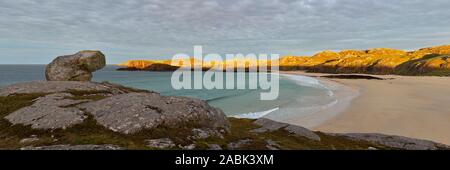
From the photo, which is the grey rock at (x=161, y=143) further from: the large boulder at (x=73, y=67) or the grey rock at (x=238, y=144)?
the large boulder at (x=73, y=67)

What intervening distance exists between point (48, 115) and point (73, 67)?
43.6ft

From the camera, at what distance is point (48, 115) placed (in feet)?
43.6

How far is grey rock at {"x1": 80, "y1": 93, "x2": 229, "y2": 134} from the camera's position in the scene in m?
12.8

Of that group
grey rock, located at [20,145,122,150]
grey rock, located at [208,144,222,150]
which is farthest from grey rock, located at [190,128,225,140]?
grey rock, located at [20,145,122,150]

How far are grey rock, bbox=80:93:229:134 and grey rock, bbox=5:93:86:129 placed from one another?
78cm

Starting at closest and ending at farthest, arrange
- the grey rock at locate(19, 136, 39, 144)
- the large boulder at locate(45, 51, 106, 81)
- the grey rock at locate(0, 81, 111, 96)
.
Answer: the grey rock at locate(19, 136, 39, 144), the grey rock at locate(0, 81, 111, 96), the large boulder at locate(45, 51, 106, 81)

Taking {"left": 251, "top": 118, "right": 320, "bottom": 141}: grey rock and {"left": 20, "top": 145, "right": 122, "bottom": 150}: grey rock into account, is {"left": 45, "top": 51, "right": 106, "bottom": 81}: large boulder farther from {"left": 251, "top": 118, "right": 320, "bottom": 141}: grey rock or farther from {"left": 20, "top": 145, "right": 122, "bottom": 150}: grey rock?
{"left": 20, "top": 145, "right": 122, "bottom": 150}: grey rock

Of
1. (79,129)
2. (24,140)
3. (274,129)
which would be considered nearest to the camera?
(24,140)
